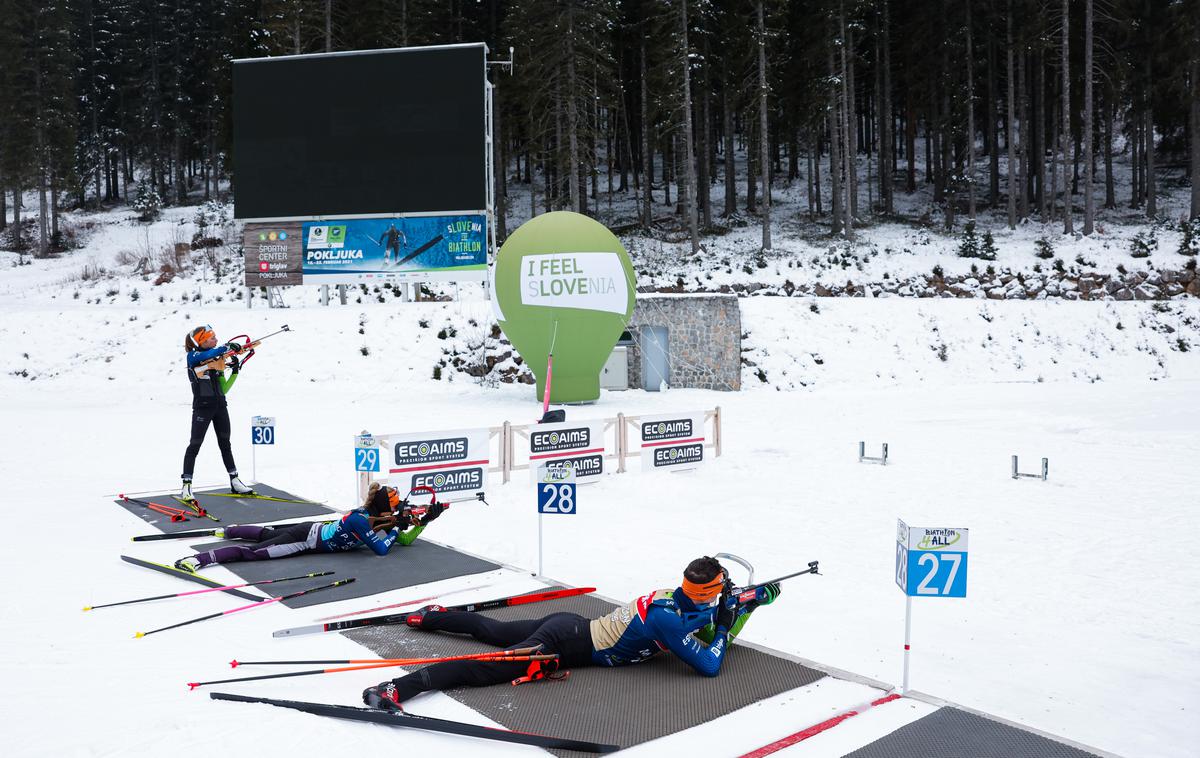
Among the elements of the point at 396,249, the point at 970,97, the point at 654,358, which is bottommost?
the point at 654,358

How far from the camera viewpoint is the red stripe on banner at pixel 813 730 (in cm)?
431

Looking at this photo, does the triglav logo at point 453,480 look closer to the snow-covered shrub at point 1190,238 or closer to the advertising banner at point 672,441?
the advertising banner at point 672,441

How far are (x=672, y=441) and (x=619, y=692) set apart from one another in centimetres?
789

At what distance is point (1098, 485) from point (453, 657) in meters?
9.93

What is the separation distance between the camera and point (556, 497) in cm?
799

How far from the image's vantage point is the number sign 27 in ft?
26.2

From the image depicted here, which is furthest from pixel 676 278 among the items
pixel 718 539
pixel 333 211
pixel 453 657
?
pixel 453 657

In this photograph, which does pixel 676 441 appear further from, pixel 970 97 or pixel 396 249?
pixel 970 97

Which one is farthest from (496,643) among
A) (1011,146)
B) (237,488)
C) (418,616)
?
(1011,146)

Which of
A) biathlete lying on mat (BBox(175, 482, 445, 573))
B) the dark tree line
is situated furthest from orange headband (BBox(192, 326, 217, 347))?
the dark tree line

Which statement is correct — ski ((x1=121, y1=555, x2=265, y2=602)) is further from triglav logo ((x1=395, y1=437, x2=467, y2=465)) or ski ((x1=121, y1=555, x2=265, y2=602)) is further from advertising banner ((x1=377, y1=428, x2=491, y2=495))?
triglav logo ((x1=395, y1=437, x2=467, y2=465))

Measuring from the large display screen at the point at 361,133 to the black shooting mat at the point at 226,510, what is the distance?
12480 millimetres

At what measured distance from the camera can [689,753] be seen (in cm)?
428

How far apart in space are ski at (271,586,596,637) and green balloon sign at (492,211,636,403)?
1138cm
